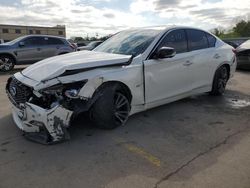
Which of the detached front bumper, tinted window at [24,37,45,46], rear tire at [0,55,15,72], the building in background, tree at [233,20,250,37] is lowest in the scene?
the detached front bumper

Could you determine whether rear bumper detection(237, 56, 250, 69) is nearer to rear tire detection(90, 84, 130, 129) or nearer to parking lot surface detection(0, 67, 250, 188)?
parking lot surface detection(0, 67, 250, 188)

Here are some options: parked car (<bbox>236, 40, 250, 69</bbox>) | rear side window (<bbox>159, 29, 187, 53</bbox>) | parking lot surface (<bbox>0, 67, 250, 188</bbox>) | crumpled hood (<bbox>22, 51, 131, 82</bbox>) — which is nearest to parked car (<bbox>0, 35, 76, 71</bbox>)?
parked car (<bbox>236, 40, 250, 69</bbox>)

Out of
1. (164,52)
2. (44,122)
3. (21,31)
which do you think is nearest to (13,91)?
(44,122)

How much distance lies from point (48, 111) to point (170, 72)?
7.95ft

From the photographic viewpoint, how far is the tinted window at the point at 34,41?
44.0 ft

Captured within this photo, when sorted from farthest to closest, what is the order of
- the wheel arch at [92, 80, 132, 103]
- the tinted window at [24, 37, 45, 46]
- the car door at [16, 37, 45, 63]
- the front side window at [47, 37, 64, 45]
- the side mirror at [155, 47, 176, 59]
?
1. the front side window at [47, 37, 64, 45]
2. the tinted window at [24, 37, 45, 46]
3. the car door at [16, 37, 45, 63]
4. the side mirror at [155, 47, 176, 59]
5. the wheel arch at [92, 80, 132, 103]

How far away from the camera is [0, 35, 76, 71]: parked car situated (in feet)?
41.9

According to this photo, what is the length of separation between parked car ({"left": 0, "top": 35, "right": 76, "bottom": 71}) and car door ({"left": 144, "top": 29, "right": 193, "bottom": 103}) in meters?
9.39

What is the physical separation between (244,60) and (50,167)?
965cm

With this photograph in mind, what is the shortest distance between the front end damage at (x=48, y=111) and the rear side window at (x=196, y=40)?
2.77 metres

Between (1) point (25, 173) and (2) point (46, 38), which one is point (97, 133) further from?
(2) point (46, 38)

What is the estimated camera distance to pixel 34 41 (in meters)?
13.6

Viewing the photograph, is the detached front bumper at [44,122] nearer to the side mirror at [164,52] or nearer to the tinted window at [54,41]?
the side mirror at [164,52]

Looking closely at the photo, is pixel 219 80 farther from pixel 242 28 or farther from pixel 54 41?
pixel 242 28
